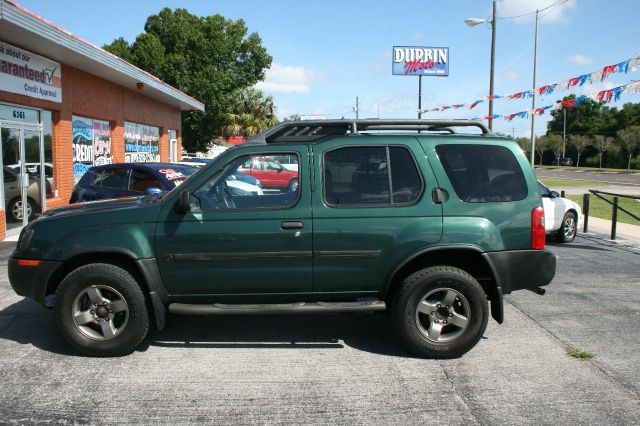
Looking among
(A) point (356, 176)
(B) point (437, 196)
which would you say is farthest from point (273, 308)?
(B) point (437, 196)

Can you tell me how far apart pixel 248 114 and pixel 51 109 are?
94.5 feet

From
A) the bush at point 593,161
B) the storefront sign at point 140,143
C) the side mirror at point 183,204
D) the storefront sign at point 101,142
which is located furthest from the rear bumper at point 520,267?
the bush at point 593,161

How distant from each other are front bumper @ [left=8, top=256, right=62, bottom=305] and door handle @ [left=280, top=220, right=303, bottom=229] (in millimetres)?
1847

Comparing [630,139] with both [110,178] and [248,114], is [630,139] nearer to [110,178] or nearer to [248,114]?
[248,114]

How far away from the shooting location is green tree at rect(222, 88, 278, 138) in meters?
38.5

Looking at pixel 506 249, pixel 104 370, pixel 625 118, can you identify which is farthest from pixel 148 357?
pixel 625 118

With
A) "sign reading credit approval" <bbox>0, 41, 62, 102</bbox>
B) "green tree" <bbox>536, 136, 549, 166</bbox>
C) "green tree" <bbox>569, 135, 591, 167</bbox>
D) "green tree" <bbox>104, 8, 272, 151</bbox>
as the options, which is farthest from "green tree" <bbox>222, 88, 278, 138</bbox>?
"green tree" <bbox>536, 136, 549, 166</bbox>

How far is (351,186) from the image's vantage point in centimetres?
450

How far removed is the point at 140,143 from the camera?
745 inches

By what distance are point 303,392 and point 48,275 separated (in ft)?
7.54

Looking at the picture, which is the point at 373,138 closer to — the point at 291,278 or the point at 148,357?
the point at 291,278

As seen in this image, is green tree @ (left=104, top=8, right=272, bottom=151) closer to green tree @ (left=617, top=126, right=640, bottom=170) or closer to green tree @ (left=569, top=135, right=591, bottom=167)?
green tree @ (left=617, top=126, right=640, bottom=170)

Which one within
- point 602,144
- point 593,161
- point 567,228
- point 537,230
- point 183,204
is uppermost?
point 602,144

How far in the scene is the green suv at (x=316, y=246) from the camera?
14.3 ft
